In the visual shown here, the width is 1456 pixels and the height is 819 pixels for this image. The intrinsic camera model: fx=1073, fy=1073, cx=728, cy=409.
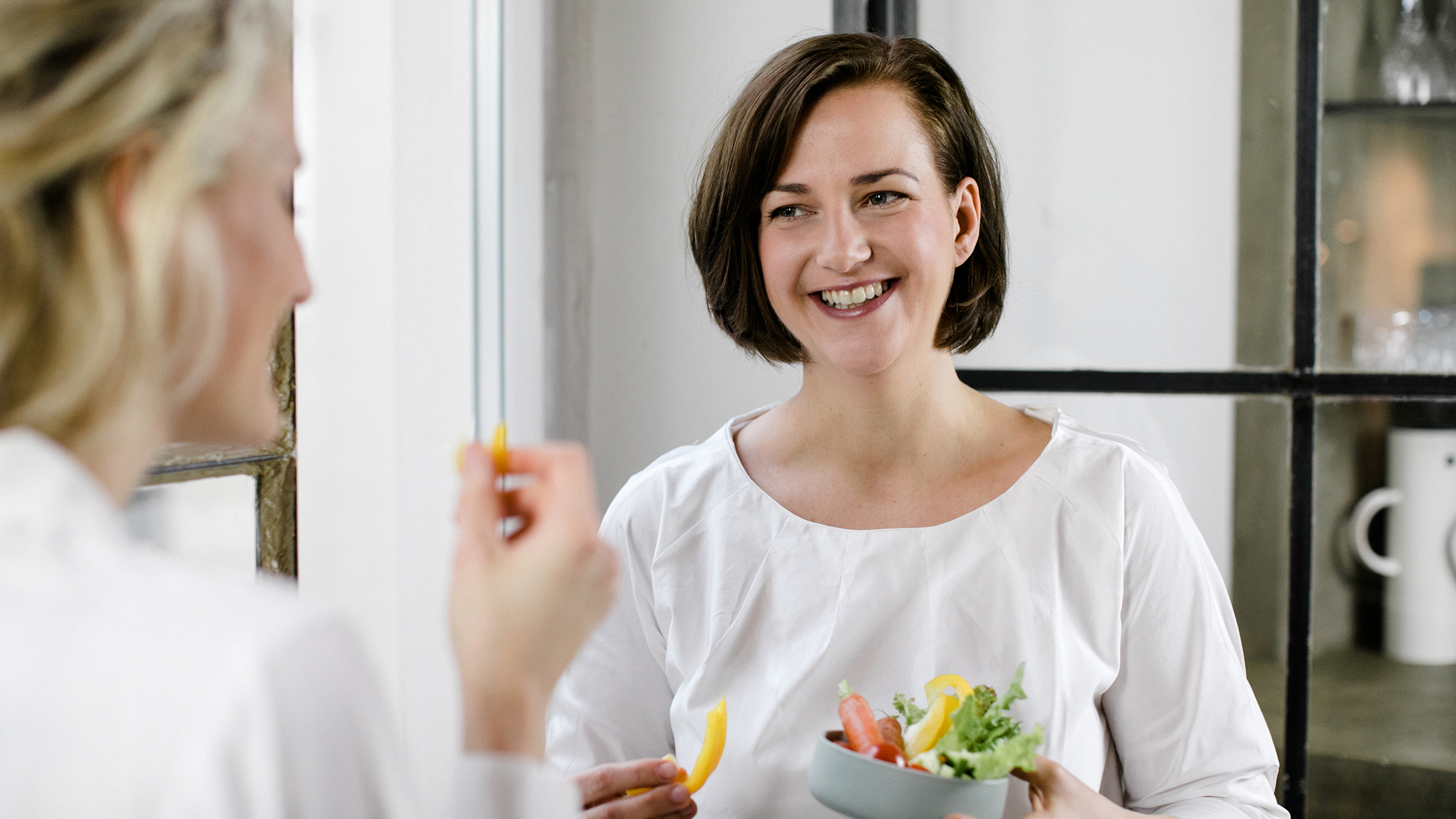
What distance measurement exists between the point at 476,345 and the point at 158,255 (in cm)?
148

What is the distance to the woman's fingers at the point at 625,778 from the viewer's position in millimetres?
1145

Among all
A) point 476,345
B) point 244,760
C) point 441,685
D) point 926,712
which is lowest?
point 441,685

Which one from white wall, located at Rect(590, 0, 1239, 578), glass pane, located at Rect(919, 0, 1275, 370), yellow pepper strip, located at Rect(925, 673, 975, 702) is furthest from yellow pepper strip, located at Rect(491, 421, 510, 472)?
glass pane, located at Rect(919, 0, 1275, 370)

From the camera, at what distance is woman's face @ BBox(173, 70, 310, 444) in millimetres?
549

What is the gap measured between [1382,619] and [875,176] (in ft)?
4.26

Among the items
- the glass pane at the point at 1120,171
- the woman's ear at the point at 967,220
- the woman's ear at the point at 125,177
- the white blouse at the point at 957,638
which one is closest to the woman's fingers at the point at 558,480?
the woman's ear at the point at 125,177

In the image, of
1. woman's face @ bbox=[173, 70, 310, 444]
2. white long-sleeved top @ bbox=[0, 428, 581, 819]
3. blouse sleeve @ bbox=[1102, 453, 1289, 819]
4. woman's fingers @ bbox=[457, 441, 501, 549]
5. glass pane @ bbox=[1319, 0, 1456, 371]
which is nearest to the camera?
white long-sleeved top @ bbox=[0, 428, 581, 819]

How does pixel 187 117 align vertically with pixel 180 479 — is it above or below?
above

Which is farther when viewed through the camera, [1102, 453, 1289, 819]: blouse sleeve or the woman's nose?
the woman's nose

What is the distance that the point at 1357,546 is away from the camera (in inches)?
74.0

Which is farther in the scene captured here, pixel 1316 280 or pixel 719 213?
pixel 1316 280

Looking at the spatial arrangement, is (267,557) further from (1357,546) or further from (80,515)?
(1357,546)

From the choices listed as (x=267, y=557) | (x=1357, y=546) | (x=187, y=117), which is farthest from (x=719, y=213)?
(x=1357, y=546)

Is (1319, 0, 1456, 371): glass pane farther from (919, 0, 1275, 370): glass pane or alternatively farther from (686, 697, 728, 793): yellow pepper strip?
(686, 697, 728, 793): yellow pepper strip
